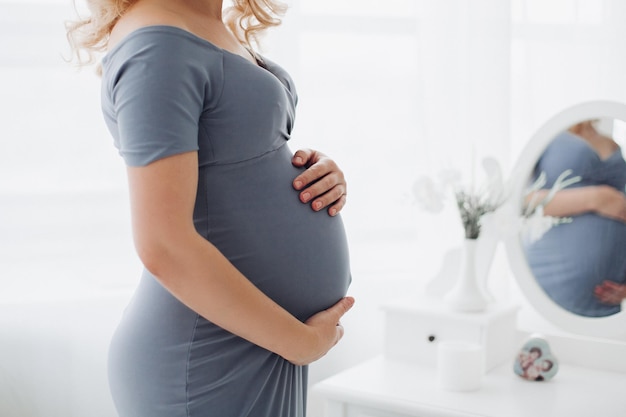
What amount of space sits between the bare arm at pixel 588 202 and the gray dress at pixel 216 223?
2.49ft

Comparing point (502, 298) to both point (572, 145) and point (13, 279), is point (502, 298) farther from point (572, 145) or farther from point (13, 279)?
point (13, 279)

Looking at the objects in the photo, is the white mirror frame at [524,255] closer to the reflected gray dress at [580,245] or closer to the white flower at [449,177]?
the reflected gray dress at [580,245]

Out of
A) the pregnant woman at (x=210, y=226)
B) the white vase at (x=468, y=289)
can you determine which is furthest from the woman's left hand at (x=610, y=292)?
the pregnant woman at (x=210, y=226)

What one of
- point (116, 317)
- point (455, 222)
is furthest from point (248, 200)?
point (455, 222)

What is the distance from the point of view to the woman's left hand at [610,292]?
1541 mm

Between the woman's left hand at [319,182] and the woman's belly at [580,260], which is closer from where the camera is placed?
the woman's left hand at [319,182]

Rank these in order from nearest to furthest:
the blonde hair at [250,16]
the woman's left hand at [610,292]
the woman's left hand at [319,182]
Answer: the woman's left hand at [319,182] < the blonde hair at [250,16] < the woman's left hand at [610,292]

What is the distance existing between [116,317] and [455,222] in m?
0.83

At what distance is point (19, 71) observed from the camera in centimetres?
158

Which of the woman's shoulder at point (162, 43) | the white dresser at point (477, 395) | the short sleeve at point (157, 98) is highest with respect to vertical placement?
the woman's shoulder at point (162, 43)

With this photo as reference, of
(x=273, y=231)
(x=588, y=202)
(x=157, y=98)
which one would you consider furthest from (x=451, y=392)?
(x=157, y=98)

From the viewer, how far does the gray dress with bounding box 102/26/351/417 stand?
0.85 m

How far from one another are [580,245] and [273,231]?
0.87 meters

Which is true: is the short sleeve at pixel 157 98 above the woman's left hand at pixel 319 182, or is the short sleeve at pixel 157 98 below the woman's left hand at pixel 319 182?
above
